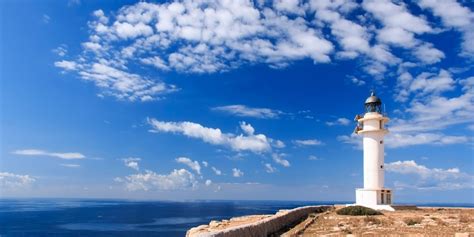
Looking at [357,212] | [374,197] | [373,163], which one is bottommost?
[357,212]

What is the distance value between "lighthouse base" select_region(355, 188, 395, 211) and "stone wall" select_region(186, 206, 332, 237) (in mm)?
8047

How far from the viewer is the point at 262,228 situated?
43.3 feet

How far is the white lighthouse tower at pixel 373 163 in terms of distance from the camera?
32.6 metres

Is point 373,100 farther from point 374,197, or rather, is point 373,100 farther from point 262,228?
point 262,228

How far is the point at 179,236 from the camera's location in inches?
2731

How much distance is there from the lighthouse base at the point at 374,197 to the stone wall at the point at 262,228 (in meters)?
8.05

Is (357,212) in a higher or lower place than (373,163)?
lower

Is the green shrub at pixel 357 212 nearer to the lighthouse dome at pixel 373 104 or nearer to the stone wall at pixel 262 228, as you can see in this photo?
the stone wall at pixel 262 228

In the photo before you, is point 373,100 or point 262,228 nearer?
point 262,228

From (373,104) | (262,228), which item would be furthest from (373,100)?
(262,228)

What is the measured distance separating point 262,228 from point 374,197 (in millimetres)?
21675

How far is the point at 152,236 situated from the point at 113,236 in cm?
725

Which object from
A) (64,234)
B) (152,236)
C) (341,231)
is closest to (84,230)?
(64,234)

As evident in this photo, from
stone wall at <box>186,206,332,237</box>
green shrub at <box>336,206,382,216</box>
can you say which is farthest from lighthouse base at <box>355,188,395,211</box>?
stone wall at <box>186,206,332,237</box>
